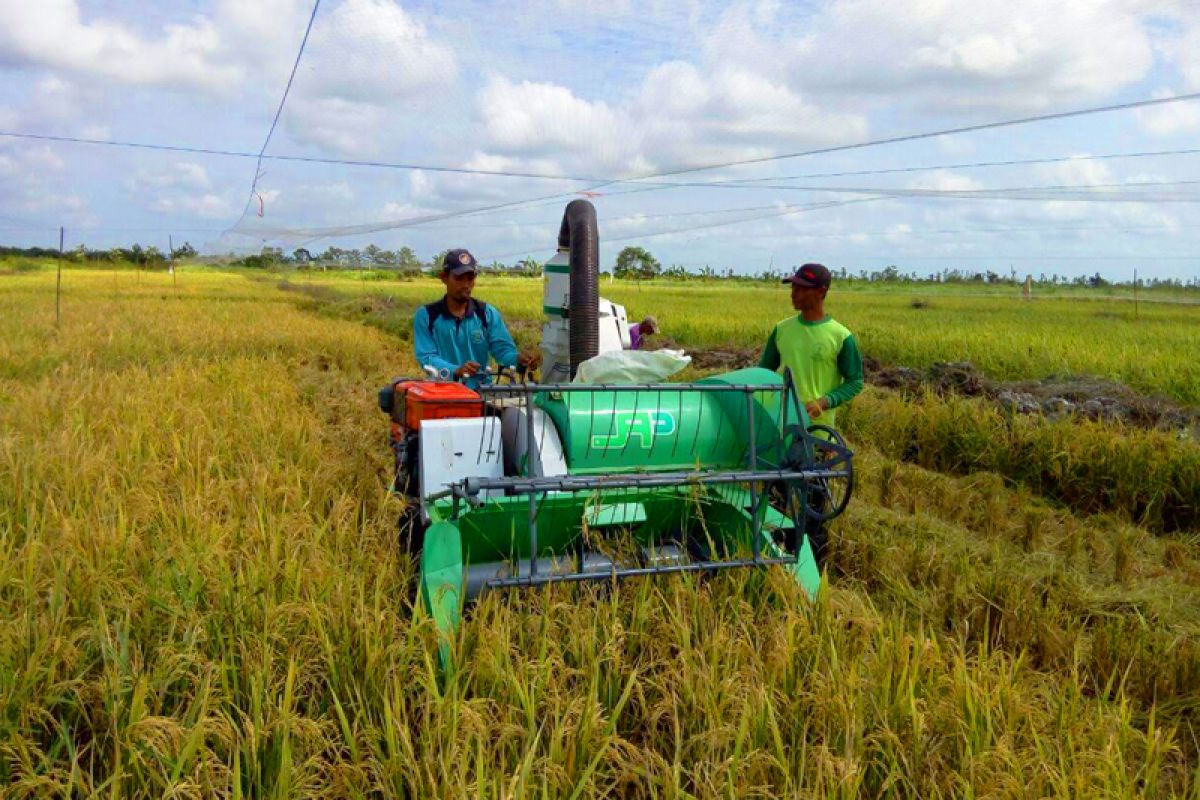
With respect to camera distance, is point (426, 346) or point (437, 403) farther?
point (426, 346)

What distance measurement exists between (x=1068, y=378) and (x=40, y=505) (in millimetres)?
8519

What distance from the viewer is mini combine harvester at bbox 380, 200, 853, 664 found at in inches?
104

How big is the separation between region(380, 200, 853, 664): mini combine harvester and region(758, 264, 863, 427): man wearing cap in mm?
380

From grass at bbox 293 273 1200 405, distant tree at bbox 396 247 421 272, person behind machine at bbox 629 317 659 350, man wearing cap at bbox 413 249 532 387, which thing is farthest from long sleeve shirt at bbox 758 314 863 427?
distant tree at bbox 396 247 421 272

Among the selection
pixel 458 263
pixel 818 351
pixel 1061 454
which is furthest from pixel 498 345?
pixel 1061 454

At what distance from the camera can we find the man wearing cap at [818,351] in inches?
147

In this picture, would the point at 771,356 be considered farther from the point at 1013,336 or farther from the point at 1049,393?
the point at 1013,336

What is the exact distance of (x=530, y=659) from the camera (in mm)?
2342

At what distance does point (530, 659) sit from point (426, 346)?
86.0 inches

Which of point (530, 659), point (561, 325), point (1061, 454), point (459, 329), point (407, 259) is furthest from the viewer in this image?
point (407, 259)

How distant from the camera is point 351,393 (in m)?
7.68

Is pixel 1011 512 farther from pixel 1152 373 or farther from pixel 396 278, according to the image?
pixel 396 278

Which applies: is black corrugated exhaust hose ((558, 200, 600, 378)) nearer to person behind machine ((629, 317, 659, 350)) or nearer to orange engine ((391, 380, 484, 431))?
person behind machine ((629, 317, 659, 350))

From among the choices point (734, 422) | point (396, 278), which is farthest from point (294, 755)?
point (396, 278)
